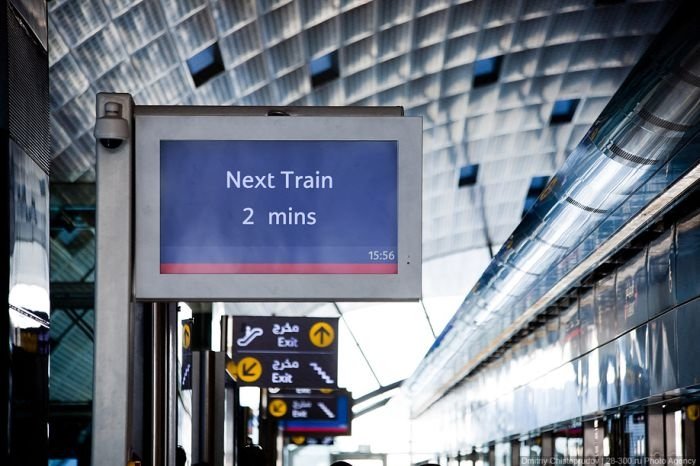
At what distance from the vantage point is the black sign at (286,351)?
18.2m

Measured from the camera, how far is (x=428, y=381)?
36.6 metres

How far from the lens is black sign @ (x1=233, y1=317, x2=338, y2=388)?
59.8 feet

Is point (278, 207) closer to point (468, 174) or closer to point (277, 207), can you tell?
point (277, 207)

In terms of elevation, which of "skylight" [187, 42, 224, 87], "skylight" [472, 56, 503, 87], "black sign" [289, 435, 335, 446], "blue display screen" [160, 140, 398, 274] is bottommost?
"black sign" [289, 435, 335, 446]

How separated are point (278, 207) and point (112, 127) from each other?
0.68 metres

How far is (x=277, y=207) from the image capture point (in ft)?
14.5

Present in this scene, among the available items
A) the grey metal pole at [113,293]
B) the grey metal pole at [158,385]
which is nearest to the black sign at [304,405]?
the grey metal pole at [158,385]

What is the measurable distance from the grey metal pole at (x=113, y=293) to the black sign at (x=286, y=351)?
13.8 m

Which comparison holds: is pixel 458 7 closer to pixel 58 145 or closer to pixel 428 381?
pixel 58 145

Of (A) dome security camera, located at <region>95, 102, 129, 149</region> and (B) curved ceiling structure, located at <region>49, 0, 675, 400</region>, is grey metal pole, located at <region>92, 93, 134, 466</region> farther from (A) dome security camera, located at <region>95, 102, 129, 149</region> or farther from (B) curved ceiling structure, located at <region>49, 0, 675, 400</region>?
(B) curved ceiling structure, located at <region>49, 0, 675, 400</region>

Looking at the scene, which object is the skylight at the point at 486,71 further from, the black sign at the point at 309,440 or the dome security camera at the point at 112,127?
the dome security camera at the point at 112,127

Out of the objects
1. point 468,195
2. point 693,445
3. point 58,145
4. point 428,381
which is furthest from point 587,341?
point 428,381

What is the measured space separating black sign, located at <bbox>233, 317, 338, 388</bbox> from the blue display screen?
13.6 meters

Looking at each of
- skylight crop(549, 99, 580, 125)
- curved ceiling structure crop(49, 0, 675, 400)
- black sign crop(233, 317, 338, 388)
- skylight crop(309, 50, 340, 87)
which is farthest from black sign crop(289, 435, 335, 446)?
skylight crop(309, 50, 340, 87)
